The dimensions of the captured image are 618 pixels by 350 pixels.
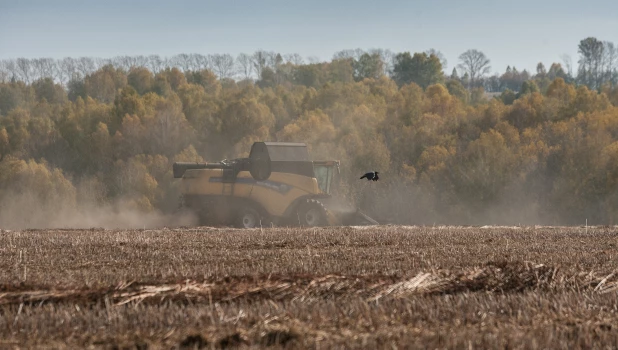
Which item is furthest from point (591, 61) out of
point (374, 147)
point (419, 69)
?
point (374, 147)

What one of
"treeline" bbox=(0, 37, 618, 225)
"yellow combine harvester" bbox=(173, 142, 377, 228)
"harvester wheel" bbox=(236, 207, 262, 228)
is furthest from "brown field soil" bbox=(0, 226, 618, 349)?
"treeline" bbox=(0, 37, 618, 225)

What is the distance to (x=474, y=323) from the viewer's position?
27.3ft

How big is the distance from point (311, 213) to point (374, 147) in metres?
35.1

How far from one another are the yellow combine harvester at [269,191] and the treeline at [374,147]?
10.1 metres

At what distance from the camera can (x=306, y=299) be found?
956 centimetres

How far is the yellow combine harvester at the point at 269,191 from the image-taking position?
89.0ft

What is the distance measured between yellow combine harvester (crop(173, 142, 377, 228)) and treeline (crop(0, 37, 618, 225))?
1012cm

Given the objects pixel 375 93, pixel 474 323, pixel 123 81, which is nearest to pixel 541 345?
pixel 474 323

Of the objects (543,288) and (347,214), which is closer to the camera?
(543,288)

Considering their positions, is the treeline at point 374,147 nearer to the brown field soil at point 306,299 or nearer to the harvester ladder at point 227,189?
the harvester ladder at point 227,189

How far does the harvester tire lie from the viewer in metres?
27.2

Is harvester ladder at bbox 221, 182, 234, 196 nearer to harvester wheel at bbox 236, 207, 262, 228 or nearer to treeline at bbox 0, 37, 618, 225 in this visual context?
harvester wheel at bbox 236, 207, 262, 228

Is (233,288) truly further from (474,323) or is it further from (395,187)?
(395,187)

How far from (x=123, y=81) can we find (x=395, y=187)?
70315mm
